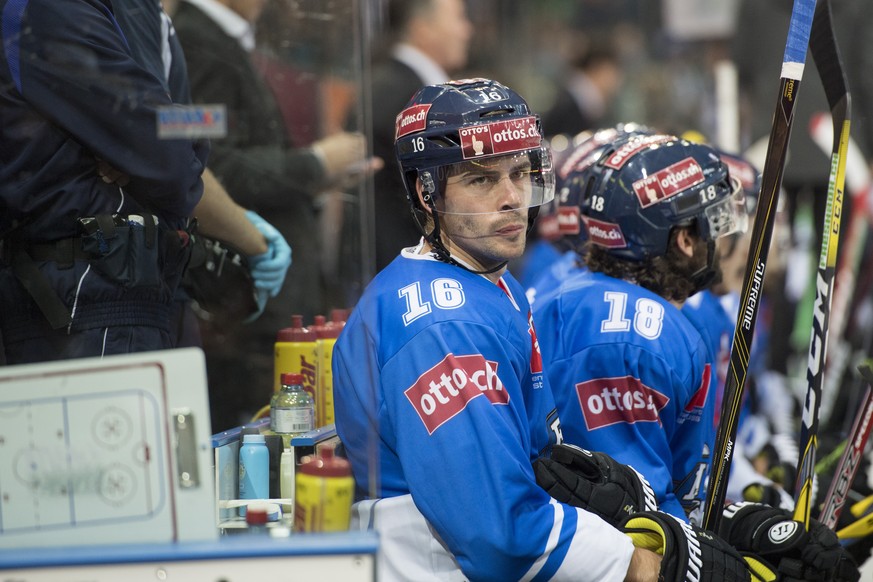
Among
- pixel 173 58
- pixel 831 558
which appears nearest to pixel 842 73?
pixel 831 558

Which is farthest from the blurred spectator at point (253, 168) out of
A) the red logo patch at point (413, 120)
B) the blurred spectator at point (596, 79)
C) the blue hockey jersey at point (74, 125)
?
the blurred spectator at point (596, 79)

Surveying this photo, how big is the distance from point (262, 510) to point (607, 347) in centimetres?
121

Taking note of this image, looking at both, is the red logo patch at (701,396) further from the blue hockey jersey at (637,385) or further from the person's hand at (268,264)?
the person's hand at (268,264)

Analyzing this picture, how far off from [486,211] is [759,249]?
2.28 feet

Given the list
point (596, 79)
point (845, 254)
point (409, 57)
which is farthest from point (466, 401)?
point (596, 79)

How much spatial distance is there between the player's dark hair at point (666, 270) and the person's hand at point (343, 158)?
0.86 metres

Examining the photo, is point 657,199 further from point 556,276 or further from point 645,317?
point 556,276

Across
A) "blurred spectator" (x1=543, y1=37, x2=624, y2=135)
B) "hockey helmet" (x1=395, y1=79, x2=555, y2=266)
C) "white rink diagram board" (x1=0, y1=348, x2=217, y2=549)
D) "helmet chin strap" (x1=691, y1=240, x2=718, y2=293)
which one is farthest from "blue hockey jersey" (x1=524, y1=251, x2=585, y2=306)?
"blurred spectator" (x1=543, y1=37, x2=624, y2=135)

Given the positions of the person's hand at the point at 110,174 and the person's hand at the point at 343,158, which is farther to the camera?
the person's hand at the point at 343,158

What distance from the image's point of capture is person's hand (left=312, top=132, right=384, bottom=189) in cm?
262

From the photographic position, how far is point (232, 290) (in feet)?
10.9

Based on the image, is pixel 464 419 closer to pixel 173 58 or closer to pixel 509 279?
pixel 509 279

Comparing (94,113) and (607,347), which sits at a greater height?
(94,113)

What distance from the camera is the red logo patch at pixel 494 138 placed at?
106 inches
